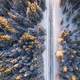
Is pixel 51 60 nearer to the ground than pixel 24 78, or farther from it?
farther from it

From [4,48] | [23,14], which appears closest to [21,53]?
[4,48]

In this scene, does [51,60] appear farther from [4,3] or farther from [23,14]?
[4,3]

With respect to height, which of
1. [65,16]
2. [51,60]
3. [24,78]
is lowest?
[24,78]

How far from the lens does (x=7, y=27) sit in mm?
10281

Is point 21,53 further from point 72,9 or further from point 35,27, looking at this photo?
point 72,9

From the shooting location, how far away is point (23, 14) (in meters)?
10.5

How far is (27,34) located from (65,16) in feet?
5.50

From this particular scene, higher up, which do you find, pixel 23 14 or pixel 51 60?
pixel 23 14

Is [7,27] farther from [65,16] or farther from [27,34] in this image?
[65,16]

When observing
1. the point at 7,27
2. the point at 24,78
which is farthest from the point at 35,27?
the point at 24,78

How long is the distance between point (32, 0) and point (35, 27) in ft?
3.47

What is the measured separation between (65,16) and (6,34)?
2429mm

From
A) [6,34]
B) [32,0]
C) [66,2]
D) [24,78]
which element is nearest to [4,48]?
[6,34]

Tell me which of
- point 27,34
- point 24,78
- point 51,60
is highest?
point 27,34
